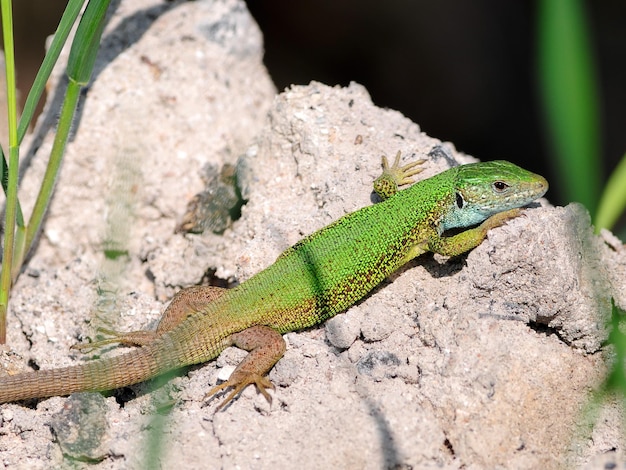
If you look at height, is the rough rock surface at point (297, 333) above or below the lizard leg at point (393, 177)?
below

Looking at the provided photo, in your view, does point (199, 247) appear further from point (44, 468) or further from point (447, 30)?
point (447, 30)

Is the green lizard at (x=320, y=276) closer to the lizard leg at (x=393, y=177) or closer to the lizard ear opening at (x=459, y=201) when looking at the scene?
the lizard ear opening at (x=459, y=201)

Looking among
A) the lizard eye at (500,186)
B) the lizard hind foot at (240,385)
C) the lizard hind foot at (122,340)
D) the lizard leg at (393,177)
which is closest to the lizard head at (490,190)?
the lizard eye at (500,186)

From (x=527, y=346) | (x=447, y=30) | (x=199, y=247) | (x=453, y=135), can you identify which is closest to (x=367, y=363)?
(x=527, y=346)

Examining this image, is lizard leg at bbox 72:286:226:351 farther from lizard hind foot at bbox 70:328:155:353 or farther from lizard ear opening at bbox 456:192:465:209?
lizard ear opening at bbox 456:192:465:209

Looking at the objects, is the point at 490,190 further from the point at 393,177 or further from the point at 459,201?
the point at 393,177

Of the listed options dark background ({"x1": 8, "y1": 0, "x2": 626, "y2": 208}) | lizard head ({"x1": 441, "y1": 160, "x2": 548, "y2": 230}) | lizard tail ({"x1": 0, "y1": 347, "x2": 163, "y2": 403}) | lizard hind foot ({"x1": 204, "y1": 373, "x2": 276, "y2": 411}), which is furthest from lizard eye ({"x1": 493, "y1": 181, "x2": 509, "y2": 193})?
dark background ({"x1": 8, "y1": 0, "x2": 626, "y2": 208})
